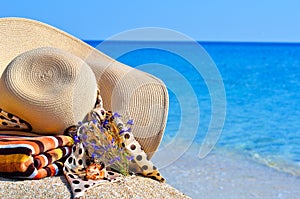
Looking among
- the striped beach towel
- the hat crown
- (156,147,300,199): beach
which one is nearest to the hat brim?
the hat crown

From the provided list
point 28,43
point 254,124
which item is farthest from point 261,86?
point 28,43

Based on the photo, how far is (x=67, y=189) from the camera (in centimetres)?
273

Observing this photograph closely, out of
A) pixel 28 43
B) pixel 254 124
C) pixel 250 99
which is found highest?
pixel 250 99

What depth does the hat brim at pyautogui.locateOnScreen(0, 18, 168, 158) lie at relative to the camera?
3412mm

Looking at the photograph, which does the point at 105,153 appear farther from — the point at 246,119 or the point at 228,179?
the point at 246,119

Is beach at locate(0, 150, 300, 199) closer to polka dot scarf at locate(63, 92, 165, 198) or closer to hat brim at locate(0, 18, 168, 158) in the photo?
polka dot scarf at locate(63, 92, 165, 198)

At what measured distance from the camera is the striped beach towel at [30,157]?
274cm

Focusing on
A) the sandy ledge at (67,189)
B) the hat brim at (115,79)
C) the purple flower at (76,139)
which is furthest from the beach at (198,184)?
the hat brim at (115,79)

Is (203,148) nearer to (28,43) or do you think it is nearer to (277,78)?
(28,43)

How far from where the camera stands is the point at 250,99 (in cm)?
1209

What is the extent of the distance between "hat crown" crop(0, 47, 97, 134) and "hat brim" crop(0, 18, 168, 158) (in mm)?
213

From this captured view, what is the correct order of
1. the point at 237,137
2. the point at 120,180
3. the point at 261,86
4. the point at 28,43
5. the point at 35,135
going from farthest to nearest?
the point at 261,86
the point at 237,137
the point at 28,43
the point at 35,135
the point at 120,180

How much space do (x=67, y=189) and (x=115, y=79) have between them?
1.04m

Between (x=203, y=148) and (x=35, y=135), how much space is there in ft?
12.1
